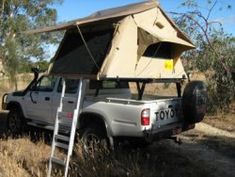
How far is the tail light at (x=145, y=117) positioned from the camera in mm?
8086

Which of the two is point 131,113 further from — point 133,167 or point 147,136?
point 133,167

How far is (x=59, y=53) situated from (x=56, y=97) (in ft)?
6.73

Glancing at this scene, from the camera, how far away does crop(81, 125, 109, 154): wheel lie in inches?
322

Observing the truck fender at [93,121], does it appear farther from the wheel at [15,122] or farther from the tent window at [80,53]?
the wheel at [15,122]

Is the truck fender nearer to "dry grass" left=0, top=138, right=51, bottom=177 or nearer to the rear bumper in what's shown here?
the rear bumper

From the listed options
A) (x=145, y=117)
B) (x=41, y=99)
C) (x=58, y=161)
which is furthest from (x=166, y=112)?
(x=41, y=99)

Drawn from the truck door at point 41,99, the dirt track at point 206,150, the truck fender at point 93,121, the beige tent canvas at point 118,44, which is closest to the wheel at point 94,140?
the truck fender at point 93,121

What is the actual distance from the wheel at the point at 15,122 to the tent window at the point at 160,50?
4072 millimetres

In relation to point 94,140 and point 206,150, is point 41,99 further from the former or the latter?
point 206,150

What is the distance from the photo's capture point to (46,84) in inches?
432

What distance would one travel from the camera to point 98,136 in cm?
878

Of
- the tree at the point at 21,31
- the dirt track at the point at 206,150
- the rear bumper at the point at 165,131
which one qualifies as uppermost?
the tree at the point at 21,31

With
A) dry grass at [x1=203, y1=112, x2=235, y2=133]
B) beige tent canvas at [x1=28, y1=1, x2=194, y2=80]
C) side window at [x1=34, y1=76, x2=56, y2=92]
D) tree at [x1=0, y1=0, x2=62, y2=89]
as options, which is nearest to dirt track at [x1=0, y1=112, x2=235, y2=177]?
dry grass at [x1=203, y1=112, x2=235, y2=133]

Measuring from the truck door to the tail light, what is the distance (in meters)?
3.06
